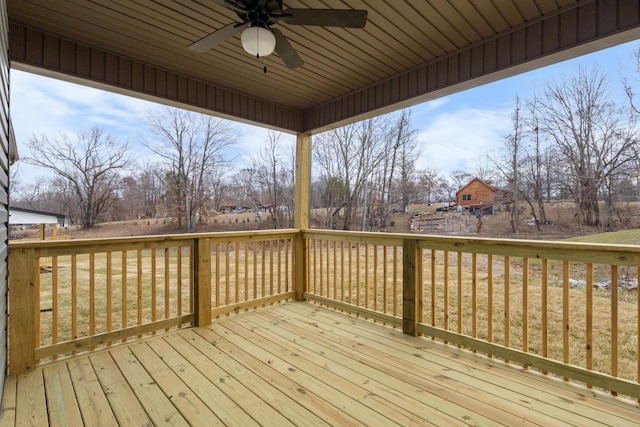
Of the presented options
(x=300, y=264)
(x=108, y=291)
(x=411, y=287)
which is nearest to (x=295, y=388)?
(x=411, y=287)

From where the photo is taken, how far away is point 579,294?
3088 millimetres

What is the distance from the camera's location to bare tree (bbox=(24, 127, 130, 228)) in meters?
3.89

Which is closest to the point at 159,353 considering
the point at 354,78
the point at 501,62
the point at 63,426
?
the point at 63,426

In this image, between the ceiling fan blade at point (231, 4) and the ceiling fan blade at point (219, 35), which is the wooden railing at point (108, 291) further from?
the ceiling fan blade at point (231, 4)

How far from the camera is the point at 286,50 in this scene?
222 cm

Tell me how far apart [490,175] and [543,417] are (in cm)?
218

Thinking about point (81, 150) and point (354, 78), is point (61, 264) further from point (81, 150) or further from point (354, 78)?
point (354, 78)

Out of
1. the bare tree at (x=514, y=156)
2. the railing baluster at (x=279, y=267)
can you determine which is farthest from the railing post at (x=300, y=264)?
the bare tree at (x=514, y=156)

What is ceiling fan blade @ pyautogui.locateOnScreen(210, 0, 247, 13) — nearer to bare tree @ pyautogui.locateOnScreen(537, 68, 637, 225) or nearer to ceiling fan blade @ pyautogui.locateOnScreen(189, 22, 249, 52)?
ceiling fan blade @ pyautogui.locateOnScreen(189, 22, 249, 52)

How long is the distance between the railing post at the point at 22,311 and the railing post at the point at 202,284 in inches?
50.0

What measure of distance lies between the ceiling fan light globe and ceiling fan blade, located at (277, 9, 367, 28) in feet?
0.53

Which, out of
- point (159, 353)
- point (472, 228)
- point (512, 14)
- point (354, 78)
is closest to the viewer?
point (512, 14)

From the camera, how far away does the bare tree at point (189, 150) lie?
5.32m

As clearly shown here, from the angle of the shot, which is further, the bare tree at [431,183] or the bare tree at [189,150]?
the bare tree at [189,150]
